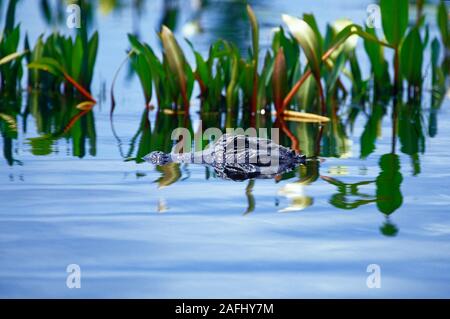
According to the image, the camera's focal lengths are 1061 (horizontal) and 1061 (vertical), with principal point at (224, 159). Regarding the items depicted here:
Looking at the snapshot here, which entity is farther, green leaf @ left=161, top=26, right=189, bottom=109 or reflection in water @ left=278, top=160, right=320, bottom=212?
green leaf @ left=161, top=26, right=189, bottom=109

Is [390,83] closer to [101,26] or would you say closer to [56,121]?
[56,121]

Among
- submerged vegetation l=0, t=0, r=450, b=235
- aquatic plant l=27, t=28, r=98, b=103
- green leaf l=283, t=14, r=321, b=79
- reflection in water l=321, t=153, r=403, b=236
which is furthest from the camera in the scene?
aquatic plant l=27, t=28, r=98, b=103

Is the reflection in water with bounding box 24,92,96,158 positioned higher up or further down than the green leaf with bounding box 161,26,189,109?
further down

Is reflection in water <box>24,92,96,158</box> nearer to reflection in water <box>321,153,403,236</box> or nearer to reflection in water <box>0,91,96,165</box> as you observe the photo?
reflection in water <box>0,91,96,165</box>

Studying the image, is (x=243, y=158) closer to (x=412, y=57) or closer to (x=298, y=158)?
(x=298, y=158)

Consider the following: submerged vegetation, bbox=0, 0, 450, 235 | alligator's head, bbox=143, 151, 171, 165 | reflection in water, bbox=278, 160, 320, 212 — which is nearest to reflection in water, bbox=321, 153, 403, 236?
reflection in water, bbox=278, 160, 320, 212

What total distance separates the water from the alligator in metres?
0.17

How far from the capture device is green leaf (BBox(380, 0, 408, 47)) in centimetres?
937

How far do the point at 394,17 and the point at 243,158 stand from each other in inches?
116

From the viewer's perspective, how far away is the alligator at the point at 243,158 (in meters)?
7.02

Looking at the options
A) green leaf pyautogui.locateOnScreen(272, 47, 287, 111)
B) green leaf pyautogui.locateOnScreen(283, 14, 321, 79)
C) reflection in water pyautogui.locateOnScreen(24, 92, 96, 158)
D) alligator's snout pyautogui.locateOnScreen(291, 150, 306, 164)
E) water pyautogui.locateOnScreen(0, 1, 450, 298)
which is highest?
green leaf pyautogui.locateOnScreen(283, 14, 321, 79)

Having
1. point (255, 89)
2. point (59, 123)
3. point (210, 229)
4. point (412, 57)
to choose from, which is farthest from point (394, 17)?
point (210, 229)

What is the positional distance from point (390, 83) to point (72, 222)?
611 centimetres

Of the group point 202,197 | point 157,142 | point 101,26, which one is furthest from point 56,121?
point 101,26
